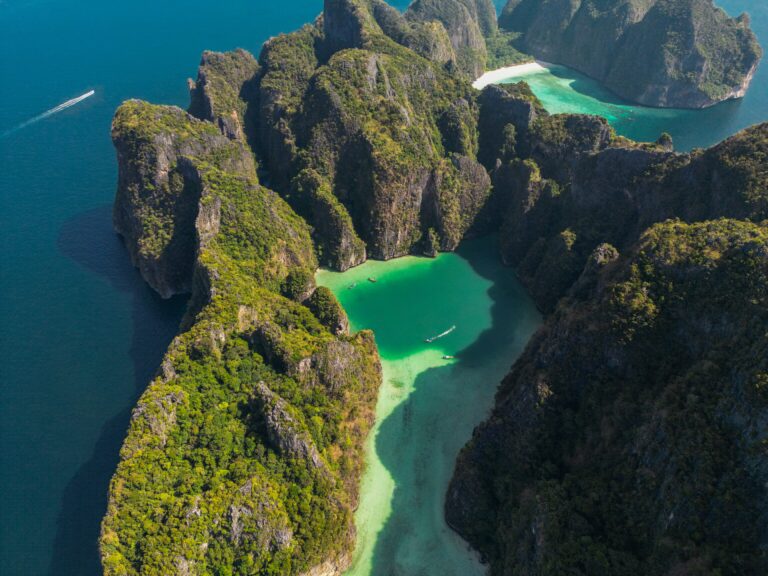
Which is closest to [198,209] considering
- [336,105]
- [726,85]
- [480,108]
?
[336,105]

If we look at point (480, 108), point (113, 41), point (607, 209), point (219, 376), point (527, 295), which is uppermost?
point (113, 41)

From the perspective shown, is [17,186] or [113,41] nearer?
[17,186]

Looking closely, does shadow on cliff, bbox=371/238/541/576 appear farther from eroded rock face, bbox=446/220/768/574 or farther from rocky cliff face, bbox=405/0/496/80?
rocky cliff face, bbox=405/0/496/80

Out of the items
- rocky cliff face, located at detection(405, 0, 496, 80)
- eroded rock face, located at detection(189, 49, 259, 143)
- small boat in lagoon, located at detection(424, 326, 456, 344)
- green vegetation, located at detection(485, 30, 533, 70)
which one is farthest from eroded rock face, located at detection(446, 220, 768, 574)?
green vegetation, located at detection(485, 30, 533, 70)

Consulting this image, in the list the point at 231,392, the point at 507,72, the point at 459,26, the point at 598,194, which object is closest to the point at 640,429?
the point at 231,392

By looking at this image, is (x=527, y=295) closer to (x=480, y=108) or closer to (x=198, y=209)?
(x=480, y=108)

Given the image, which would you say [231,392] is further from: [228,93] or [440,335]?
[228,93]
